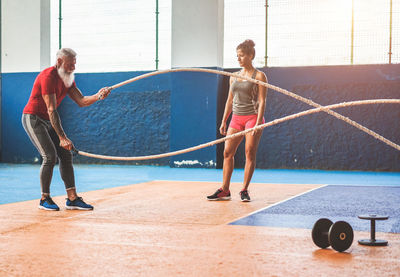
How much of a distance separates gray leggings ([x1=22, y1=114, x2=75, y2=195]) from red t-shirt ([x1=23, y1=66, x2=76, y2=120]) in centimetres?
7

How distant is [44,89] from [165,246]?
6.92 feet

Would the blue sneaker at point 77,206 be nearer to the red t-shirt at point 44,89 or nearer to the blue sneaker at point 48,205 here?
the blue sneaker at point 48,205

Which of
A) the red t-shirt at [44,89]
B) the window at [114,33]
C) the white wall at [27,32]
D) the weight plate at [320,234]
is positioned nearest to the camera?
the weight plate at [320,234]

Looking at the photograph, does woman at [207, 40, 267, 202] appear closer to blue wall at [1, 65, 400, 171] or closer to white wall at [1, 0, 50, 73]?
blue wall at [1, 65, 400, 171]

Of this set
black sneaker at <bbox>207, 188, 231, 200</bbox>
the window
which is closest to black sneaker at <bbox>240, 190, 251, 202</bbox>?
black sneaker at <bbox>207, 188, 231, 200</bbox>

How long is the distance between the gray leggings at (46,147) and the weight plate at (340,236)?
278 centimetres

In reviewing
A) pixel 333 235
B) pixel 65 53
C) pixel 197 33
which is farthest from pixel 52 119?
pixel 197 33

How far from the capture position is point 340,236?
3.13 meters

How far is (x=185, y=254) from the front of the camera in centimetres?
311

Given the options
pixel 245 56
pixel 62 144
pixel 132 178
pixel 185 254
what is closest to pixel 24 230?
pixel 62 144

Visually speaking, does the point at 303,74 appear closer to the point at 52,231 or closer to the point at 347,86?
the point at 347,86

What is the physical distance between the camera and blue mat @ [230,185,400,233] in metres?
4.19

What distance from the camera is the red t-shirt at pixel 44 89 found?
4.71 meters

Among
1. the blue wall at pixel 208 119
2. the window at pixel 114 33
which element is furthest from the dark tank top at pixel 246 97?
the window at pixel 114 33
